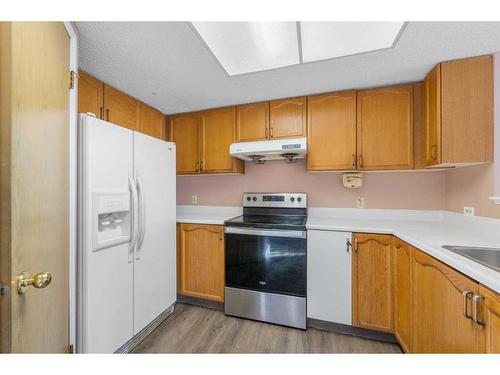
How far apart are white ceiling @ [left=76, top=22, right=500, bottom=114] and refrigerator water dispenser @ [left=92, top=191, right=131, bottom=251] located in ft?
3.03

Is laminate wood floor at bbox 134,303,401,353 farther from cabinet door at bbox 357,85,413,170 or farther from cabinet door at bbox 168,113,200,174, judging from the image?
cabinet door at bbox 168,113,200,174

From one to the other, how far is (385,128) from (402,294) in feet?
4.37

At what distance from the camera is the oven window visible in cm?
182

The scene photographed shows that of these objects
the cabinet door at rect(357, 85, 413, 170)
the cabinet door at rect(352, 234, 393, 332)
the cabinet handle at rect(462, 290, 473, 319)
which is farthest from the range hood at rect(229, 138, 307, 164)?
the cabinet handle at rect(462, 290, 473, 319)

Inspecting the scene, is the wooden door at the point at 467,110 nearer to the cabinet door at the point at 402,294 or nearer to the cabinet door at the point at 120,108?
the cabinet door at the point at 402,294

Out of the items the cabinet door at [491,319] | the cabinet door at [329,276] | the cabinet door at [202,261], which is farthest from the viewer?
the cabinet door at [202,261]

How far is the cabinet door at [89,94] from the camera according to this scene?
158cm

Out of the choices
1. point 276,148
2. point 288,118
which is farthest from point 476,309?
point 288,118

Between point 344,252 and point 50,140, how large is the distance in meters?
1.93

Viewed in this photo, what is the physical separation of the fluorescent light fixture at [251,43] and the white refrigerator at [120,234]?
2.70 feet

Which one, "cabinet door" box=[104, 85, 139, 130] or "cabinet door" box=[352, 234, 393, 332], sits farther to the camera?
"cabinet door" box=[104, 85, 139, 130]

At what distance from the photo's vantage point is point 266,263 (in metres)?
1.89

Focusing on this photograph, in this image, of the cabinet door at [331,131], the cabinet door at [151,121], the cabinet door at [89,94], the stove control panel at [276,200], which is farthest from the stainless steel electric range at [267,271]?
the cabinet door at [89,94]

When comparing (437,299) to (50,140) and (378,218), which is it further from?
(50,140)
